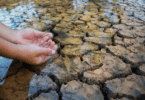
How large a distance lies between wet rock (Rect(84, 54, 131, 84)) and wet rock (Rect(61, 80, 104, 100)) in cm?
6

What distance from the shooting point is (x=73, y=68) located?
795 mm

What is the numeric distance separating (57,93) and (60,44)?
556mm

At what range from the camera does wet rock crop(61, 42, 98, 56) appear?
3.16 ft

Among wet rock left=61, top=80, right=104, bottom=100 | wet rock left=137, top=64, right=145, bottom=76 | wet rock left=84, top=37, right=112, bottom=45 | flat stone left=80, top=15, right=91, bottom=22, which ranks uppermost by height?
flat stone left=80, top=15, right=91, bottom=22

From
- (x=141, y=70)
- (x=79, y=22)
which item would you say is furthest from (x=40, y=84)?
(x=79, y=22)

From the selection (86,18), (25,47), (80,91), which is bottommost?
(80,91)

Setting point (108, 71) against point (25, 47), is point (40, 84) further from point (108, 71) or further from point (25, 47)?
point (108, 71)

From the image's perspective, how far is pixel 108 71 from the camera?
76 cm

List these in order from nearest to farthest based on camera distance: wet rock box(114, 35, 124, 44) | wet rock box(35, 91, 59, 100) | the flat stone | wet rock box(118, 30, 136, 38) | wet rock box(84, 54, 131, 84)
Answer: wet rock box(35, 91, 59, 100), wet rock box(84, 54, 131, 84), wet rock box(114, 35, 124, 44), wet rock box(118, 30, 136, 38), the flat stone

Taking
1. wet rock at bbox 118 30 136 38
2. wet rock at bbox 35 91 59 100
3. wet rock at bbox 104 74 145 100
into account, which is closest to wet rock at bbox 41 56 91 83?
wet rock at bbox 35 91 59 100

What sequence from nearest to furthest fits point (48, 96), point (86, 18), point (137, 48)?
point (48, 96) → point (137, 48) → point (86, 18)

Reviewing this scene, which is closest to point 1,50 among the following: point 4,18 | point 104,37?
point 104,37

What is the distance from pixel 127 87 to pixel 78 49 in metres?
0.52

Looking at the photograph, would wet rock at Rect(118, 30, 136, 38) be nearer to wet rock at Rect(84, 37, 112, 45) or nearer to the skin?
wet rock at Rect(84, 37, 112, 45)
